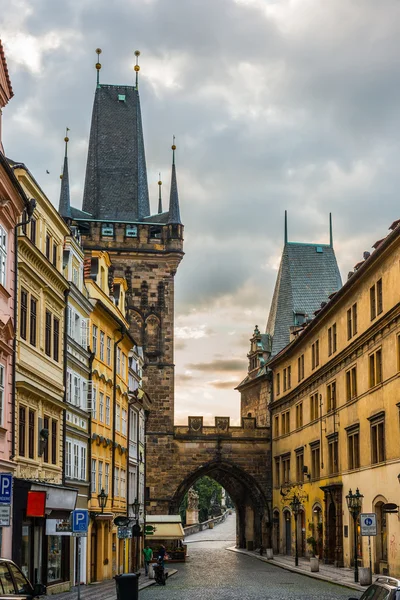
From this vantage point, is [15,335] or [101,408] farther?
[101,408]

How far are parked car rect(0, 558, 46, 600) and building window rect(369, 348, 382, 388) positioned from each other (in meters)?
30.0

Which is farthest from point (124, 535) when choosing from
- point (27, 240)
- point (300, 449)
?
point (300, 449)

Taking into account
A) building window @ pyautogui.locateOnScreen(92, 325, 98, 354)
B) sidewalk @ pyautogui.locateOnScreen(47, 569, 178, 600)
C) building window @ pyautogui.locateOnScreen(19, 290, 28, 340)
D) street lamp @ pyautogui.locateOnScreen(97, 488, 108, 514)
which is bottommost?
sidewalk @ pyautogui.locateOnScreen(47, 569, 178, 600)

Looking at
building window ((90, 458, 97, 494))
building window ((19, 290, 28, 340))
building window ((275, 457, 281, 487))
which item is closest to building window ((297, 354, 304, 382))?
building window ((275, 457, 281, 487))

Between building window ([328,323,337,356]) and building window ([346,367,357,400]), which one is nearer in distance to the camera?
building window ([346,367,357,400])

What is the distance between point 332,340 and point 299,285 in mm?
31608

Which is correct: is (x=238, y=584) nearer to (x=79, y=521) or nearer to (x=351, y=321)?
(x=351, y=321)

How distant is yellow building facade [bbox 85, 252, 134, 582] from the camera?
133ft

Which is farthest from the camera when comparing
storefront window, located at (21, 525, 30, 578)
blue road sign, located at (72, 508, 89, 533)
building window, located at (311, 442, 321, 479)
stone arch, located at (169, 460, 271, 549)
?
stone arch, located at (169, 460, 271, 549)

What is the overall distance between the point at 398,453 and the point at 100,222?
42.1m

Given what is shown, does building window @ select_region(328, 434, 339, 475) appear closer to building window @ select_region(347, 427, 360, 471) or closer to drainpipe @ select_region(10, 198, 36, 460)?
building window @ select_region(347, 427, 360, 471)

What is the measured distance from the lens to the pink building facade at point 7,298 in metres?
24.5

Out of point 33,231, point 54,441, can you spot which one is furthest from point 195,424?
point 33,231

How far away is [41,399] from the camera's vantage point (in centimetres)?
3058
